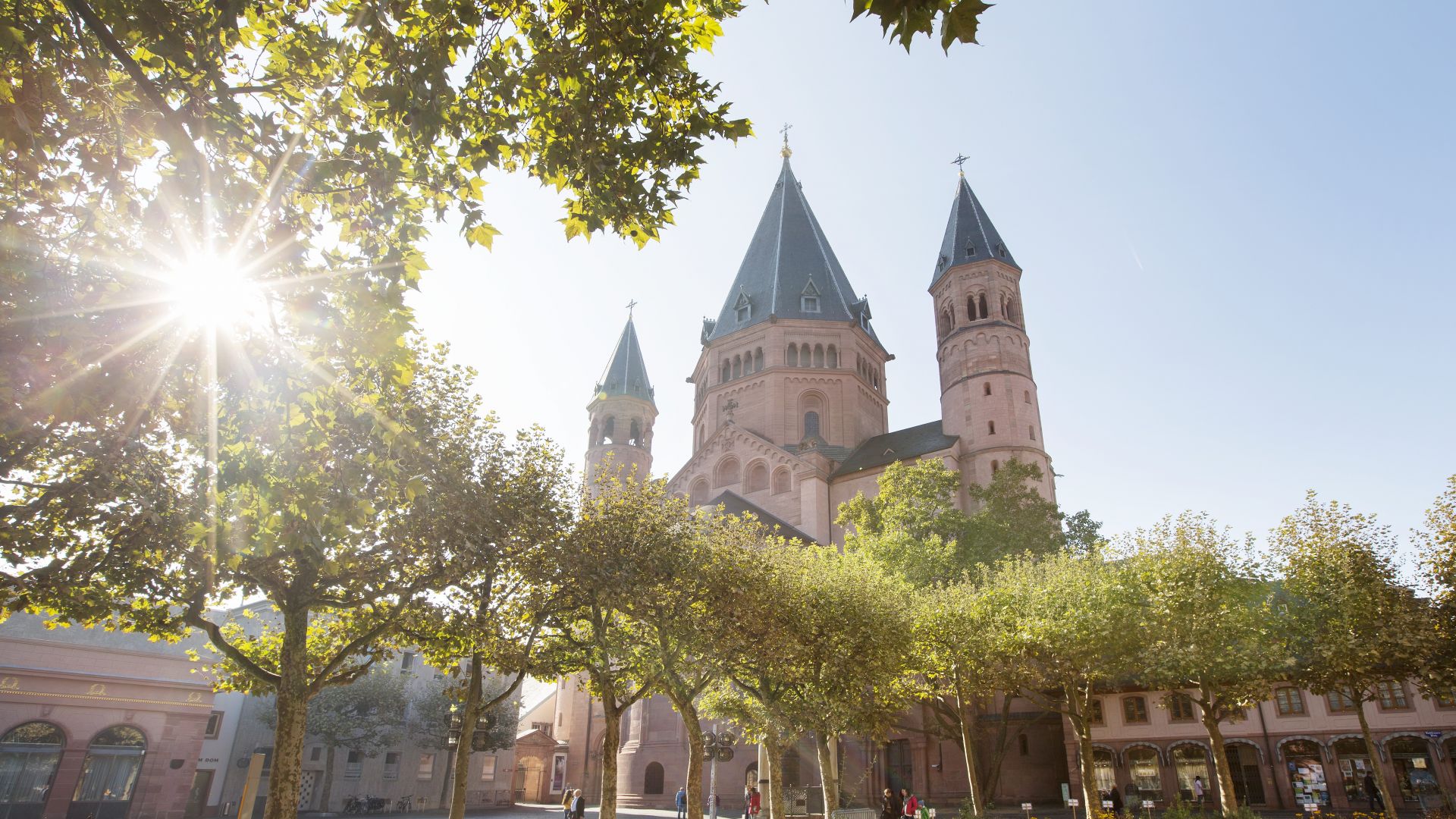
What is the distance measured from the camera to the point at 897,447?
166 feet

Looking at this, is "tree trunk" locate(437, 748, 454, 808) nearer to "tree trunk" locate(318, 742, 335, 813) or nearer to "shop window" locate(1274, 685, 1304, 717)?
"tree trunk" locate(318, 742, 335, 813)

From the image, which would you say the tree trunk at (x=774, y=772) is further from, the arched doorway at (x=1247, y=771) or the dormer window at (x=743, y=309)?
the dormer window at (x=743, y=309)

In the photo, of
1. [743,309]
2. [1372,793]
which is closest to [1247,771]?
[1372,793]

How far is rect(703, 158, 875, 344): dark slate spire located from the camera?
58.6 meters

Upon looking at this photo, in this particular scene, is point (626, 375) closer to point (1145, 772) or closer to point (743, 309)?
point (743, 309)

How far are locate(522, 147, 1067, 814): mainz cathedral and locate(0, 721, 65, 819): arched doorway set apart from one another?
22.5 m

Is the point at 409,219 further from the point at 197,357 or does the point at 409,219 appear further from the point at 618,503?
the point at 618,503

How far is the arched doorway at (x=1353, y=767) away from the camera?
29969mm

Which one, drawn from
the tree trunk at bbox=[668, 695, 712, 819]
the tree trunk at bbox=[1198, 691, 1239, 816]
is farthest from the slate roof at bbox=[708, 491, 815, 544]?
the tree trunk at bbox=[668, 695, 712, 819]

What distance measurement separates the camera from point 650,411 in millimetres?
61875

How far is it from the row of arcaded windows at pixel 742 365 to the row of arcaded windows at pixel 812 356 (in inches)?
85.7

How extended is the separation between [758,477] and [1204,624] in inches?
1223

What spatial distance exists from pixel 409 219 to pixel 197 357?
273 cm

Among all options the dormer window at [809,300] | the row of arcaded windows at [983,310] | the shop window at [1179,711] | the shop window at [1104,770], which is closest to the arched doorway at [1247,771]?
the shop window at [1179,711]
